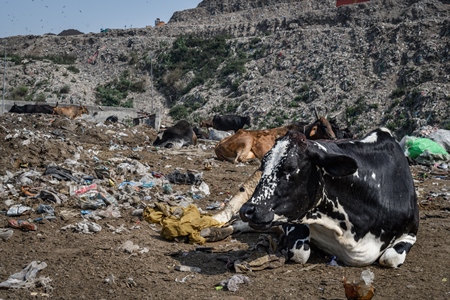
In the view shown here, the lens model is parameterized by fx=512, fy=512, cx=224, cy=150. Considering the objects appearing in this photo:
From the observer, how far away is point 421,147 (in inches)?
466

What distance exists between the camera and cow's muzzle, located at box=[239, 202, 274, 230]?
12.1 ft

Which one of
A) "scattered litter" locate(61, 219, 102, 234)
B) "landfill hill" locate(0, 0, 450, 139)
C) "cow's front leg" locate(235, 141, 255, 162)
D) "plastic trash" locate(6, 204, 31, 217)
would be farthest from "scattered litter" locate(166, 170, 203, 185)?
"landfill hill" locate(0, 0, 450, 139)

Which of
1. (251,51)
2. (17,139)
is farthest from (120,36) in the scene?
(17,139)

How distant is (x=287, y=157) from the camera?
12.8 ft

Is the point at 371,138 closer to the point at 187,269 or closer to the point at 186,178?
the point at 187,269

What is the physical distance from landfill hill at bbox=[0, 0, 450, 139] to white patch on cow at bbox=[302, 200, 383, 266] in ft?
62.7

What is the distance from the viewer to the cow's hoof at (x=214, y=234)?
210 inches

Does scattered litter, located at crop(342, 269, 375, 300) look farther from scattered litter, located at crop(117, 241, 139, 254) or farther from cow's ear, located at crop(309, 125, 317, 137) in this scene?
cow's ear, located at crop(309, 125, 317, 137)

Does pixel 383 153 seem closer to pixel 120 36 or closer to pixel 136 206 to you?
pixel 136 206

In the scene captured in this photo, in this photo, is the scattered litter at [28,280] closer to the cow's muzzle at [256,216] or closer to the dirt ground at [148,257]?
the dirt ground at [148,257]

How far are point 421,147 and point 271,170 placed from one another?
29.4ft

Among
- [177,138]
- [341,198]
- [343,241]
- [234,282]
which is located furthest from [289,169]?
[177,138]

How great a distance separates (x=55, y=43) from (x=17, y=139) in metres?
46.1

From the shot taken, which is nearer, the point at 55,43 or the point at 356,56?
the point at 356,56
